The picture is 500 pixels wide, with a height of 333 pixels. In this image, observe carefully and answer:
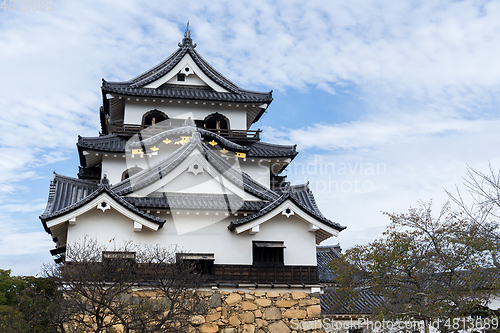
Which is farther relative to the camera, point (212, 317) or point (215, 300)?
point (215, 300)

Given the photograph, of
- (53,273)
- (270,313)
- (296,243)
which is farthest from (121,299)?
(296,243)

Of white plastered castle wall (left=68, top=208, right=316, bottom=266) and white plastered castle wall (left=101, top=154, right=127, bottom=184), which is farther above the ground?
white plastered castle wall (left=101, top=154, right=127, bottom=184)

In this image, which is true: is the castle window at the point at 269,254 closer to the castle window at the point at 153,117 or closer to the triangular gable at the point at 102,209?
the triangular gable at the point at 102,209

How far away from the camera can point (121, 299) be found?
43.8 feet

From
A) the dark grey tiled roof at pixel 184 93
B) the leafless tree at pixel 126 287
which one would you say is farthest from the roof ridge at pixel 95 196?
the dark grey tiled roof at pixel 184 93

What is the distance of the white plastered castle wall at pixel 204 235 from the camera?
556 inches

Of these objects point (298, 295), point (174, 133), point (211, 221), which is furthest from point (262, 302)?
point (174, 133)

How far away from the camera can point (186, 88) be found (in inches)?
940

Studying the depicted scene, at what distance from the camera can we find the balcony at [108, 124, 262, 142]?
21.7m

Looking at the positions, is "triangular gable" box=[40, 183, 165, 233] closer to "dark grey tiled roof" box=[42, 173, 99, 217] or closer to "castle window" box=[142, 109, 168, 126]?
"dark grey tiled roof" box=[42, 173, 99, 217]

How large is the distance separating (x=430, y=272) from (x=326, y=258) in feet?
34.5

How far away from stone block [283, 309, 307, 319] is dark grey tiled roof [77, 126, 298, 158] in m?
8.46

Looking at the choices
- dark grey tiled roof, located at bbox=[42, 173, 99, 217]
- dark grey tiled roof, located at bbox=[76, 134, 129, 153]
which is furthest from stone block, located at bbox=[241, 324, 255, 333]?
dark grey tiled roof, located at bbox=[76, 134, 129, 153]

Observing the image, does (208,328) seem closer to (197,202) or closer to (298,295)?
(298,295)
